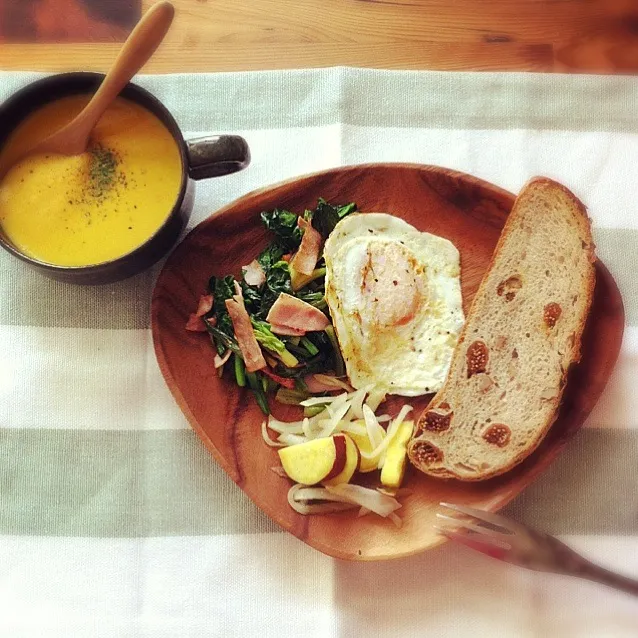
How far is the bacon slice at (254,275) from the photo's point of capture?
239 centimetres

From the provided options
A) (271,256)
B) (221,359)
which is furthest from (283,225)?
(221,359)

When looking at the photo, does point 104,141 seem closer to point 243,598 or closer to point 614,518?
point 243,598

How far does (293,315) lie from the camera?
7.68 feet

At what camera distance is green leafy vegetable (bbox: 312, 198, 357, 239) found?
2414mm

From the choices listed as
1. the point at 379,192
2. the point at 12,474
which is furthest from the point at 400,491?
the point at 12,474

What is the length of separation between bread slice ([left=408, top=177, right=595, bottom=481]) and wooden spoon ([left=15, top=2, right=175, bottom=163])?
3.97 feet

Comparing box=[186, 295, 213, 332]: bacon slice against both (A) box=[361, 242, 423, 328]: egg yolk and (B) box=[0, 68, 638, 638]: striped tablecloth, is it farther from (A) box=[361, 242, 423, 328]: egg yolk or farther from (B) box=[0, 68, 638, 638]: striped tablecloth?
(A) box=[361, 242, 423, 328]: egg yolk

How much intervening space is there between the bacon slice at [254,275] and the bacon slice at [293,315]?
0.10 meters

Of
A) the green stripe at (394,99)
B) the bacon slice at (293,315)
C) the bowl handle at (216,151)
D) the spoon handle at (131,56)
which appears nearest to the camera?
the spoon handle at (131,56)

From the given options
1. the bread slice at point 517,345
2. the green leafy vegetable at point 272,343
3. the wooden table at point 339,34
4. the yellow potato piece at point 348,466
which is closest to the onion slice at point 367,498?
the yellow potato piece at point 348,466

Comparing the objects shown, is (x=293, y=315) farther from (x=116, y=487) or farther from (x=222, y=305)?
(x=116, y=487)

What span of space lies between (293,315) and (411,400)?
0.48 metres

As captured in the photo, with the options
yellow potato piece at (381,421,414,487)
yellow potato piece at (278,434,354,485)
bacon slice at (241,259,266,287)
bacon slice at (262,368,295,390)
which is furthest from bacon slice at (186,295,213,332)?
yellow potato piece at (381,421,414,487)

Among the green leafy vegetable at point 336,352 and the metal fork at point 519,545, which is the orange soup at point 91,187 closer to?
the green leafy vegetable at point 336,352
